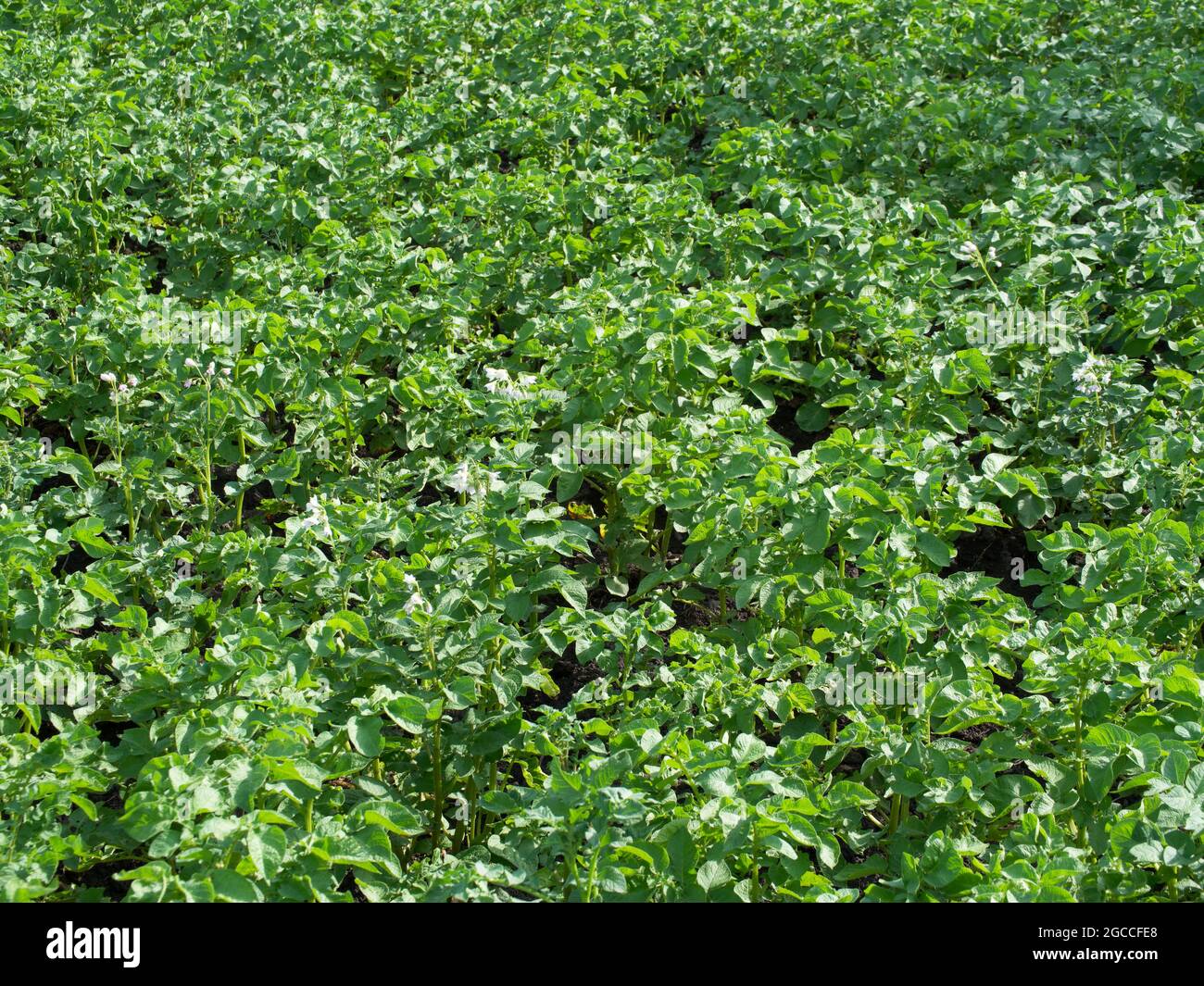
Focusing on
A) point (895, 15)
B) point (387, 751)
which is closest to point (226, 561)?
point (387, 751)

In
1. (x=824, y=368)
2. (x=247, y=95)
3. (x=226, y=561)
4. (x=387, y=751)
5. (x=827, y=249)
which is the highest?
(x=247, y=95)

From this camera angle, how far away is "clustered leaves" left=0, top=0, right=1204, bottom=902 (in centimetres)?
292

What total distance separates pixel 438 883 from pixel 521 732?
2.45ft

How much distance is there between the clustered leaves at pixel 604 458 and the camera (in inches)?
115

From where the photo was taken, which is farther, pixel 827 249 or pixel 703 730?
pixel 827 249

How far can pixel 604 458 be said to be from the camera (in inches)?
164

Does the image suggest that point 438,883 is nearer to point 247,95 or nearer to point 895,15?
point 247,95

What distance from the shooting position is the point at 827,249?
17.4 ft

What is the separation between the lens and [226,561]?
3678mm

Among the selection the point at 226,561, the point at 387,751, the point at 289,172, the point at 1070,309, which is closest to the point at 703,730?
the point at 387,751

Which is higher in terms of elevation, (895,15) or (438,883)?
(895,15)

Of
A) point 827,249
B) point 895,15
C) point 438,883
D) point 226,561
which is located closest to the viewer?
point 438,883

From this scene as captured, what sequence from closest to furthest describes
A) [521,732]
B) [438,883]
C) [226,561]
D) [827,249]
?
[438,883], [521,732], [226,561], [827,249]
